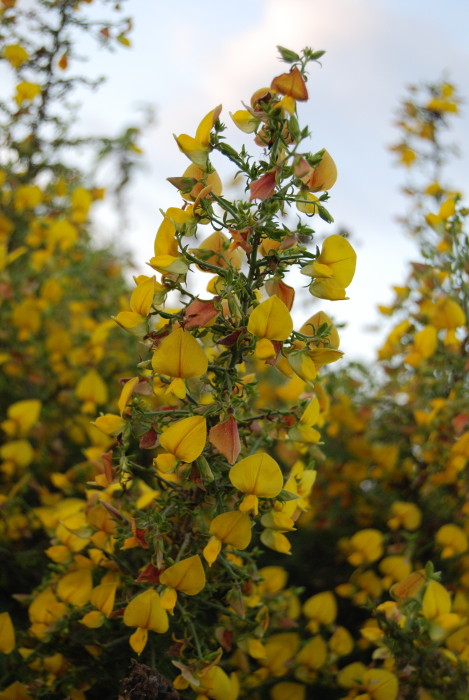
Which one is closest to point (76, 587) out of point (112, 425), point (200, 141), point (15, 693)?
point (15, 693)

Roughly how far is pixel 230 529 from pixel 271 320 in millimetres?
267

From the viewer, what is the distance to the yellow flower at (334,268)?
0.83 m

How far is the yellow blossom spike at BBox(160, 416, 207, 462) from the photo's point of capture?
803 millimetres

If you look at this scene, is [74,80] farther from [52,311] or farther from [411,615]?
[411,615]

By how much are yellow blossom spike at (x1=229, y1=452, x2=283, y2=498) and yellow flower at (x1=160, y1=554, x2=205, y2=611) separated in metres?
0.12

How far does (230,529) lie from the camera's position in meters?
0.84

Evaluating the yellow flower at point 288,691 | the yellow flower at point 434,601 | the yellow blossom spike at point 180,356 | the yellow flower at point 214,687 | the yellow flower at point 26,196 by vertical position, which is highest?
the yellow flower at point 26,196

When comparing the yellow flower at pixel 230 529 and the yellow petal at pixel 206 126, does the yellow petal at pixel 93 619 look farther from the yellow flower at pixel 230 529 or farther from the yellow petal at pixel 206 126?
the yellow petal at pixel 206 126

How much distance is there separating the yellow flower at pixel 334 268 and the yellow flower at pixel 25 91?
3.83 ft

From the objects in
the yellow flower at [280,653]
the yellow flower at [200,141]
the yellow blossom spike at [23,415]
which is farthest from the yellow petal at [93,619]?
the yellow blossom spike at [23,415]

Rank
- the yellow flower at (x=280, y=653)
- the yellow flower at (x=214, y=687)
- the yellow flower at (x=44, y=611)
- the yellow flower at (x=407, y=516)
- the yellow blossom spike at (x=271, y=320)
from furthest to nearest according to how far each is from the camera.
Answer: the yellow flower at (x=407, y=516)
the yellow flower at (x=280, y=653)
the yellow flower at (x=44, y=611)
the yellow flower at (x=214, y=687)
the yellow blossom spike at (x=271, y=320)

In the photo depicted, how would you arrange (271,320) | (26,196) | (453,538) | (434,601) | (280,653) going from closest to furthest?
(271,320), (434,601), (280,653), (453,538), (26,196)

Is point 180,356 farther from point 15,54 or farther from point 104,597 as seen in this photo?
point 15,54

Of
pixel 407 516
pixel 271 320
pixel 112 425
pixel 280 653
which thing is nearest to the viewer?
pixel 271 320
